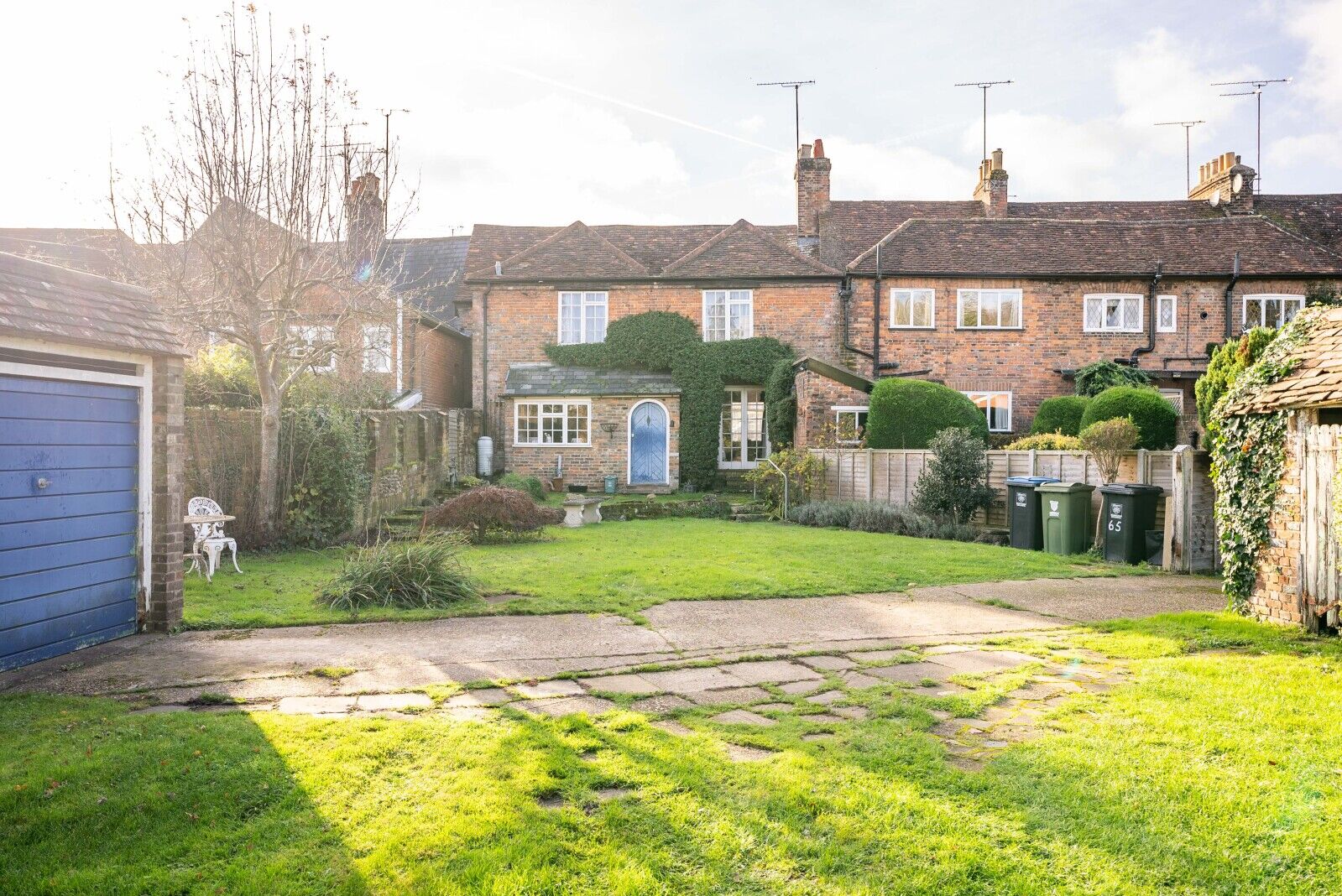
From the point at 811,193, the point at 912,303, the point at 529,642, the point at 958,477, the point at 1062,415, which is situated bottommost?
the point at 529,642

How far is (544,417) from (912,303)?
10.9 metres

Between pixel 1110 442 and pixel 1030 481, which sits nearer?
pixel 1110 442

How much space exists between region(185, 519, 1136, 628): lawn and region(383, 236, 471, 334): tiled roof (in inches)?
609

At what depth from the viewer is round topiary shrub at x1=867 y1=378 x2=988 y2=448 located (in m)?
→ 18.5

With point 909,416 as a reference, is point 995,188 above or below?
above

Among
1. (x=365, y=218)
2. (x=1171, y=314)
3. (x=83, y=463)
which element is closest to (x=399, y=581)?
(x=83, y=463)

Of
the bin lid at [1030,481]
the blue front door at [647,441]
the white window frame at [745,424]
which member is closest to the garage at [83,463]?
the bin lid at [1030,481]

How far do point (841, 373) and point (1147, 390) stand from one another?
6641mm

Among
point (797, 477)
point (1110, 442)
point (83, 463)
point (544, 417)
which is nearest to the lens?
point (83, 463)

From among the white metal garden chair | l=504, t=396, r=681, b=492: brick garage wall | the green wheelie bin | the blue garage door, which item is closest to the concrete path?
the blue garage door

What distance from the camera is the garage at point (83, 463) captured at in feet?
20.8

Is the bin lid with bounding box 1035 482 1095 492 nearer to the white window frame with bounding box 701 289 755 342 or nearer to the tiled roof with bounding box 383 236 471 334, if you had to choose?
the white window frame with bounding box 701 289 755 342

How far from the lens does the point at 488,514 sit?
14133 mm

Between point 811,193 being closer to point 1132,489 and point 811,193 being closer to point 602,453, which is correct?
point 602,453
